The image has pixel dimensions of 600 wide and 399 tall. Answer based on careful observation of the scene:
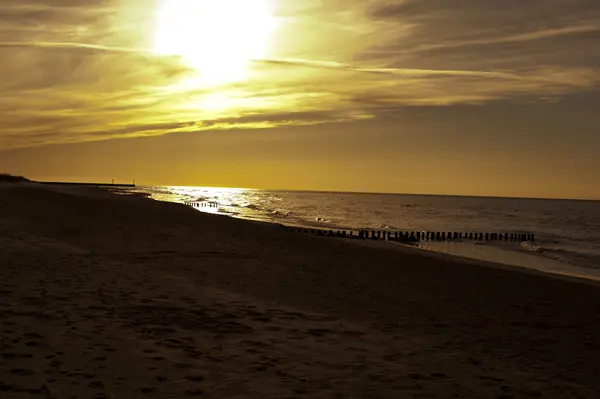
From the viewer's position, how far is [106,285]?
11.9m

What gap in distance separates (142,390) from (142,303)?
14.9ft

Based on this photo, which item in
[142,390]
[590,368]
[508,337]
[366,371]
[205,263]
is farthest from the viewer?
[205,263]

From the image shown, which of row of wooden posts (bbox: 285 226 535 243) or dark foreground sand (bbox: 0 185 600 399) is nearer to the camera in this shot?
dark foreground sand (bbox: 0 185 600 399)

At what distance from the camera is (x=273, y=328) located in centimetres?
947

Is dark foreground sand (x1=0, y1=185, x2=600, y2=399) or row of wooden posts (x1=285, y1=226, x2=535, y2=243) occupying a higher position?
dark foreground sand (x1=0, y1=185, x2=600, y2=399)

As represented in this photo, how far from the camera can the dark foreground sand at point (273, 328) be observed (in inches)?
266

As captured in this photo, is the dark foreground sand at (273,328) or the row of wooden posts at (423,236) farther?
the row of wooden posts at (423,236)

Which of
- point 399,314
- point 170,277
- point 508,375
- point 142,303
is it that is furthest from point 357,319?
point 170,277

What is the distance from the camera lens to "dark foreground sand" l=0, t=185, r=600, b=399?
6746mm

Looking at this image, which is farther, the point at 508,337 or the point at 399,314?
the point at 399,314

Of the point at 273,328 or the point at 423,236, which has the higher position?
the point at 273,328

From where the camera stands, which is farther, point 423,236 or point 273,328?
point 423,236

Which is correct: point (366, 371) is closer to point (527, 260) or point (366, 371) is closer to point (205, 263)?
point (205, 263)

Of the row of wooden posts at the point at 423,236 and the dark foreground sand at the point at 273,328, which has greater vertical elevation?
the dark foreground sand at the point at 273,328
